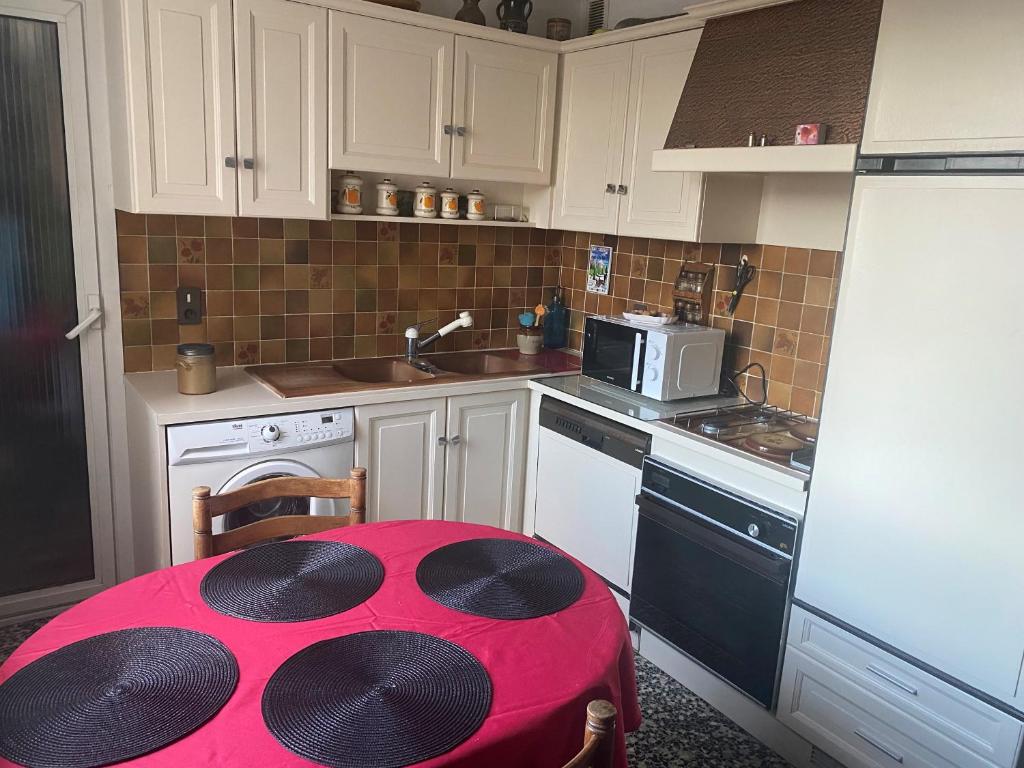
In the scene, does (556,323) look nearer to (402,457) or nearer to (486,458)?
(486,458)

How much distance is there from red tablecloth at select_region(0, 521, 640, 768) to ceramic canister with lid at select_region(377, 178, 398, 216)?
1723 millimetres

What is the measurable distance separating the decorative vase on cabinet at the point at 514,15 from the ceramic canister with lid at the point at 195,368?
5.80 feet

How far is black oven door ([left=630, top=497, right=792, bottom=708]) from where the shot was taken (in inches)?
89.7

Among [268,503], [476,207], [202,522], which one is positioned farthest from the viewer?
[476,207]

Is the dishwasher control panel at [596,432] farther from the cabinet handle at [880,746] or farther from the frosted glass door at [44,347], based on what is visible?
the frosted glass door at [44,347]

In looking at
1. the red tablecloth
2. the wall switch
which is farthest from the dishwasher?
the wall switch

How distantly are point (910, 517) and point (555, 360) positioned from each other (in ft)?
6.01

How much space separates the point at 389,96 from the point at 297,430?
4.10ft

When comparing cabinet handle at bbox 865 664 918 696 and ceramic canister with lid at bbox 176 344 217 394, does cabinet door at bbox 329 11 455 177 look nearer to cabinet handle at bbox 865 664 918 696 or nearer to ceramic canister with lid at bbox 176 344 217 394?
ceramic canister with lid at bbox 176 344 217 394

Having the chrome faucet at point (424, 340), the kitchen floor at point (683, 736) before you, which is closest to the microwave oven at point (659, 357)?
the chrome faucet at point (424, 340)

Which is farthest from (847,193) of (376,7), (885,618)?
(376,7)

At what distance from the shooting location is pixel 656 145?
9.36ft

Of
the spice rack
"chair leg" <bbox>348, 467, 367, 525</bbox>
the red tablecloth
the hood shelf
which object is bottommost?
the red tablecloth

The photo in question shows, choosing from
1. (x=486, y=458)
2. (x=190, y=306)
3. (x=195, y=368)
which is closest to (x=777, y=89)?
(x=486, y=458)
